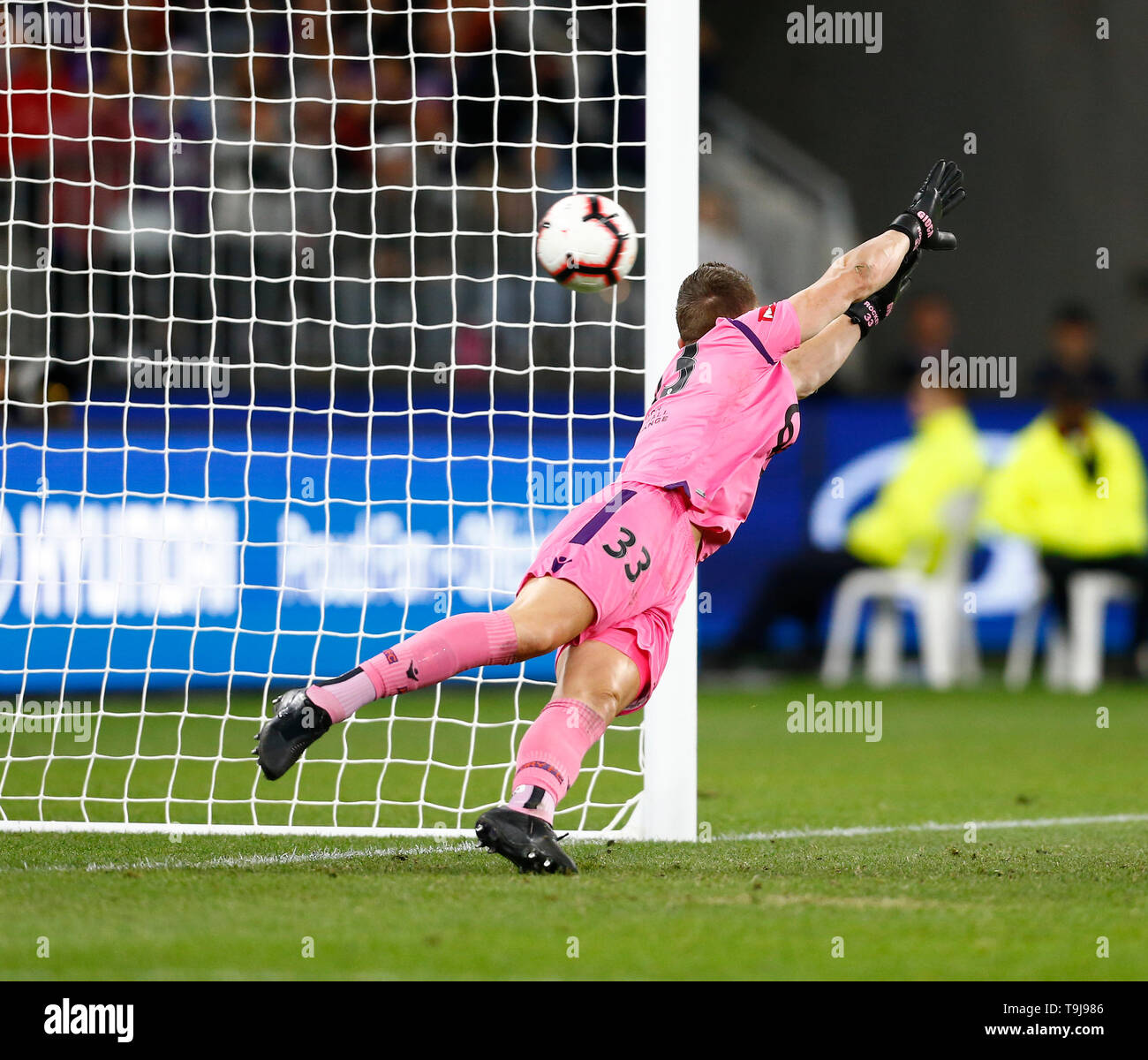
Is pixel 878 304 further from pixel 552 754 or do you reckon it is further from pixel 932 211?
pixel 552 754

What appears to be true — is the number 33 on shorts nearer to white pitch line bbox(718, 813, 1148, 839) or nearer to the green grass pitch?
the green grass pitch

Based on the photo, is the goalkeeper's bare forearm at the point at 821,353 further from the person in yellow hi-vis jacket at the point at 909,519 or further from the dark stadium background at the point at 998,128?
the dark stadium background at the point at 998,128

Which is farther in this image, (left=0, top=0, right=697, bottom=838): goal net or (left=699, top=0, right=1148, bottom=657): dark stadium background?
(left=699, top=0, right=1148, bottom=657): dark stadium background

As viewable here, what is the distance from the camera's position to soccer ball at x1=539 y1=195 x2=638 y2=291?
A: 5.48 meters

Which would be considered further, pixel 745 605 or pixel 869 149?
pixel 869 149

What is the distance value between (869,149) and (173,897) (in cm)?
1461

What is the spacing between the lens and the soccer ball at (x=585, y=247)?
5.48m

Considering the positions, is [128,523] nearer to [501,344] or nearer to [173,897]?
[501,344]

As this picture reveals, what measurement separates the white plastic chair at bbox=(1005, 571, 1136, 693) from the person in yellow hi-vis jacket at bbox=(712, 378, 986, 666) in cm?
88

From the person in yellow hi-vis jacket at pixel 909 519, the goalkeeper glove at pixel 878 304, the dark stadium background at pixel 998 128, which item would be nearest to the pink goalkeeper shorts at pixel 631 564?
the goalkeeper glove at pixel 878 304

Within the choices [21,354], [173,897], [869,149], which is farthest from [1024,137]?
[173,897]

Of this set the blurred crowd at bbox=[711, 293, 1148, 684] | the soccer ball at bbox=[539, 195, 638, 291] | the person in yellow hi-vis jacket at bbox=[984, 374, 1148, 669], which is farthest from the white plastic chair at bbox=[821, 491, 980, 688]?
the soccer ball at bbox=[539, 195, 638, 291]

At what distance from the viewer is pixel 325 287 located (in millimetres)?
11883
